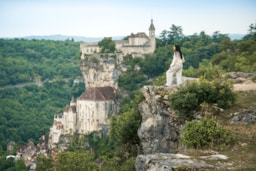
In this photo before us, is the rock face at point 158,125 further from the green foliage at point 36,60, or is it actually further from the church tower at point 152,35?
the green foliage at point 36,60

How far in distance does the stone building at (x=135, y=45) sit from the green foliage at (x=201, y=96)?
6183cm

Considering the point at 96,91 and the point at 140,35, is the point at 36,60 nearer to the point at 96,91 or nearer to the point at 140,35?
the point at 140,35

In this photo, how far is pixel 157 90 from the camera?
2244cm

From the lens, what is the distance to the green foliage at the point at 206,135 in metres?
17.1

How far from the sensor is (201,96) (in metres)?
20.2

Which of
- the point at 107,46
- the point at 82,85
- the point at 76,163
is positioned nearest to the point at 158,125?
the point at 76,163

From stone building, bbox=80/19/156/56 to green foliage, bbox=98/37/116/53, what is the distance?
51.5 inches

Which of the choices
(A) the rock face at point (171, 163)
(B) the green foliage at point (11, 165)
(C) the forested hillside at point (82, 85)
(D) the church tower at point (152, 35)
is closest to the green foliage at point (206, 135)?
(A) the rock face at point (171, 163)

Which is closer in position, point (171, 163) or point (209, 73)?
point (171, 163)

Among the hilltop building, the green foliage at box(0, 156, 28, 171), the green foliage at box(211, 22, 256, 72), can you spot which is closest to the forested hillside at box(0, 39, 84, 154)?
the green foliage at box(0, 156, 28, 171)

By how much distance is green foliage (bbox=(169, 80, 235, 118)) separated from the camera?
19.8 m

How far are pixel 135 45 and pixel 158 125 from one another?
202ft

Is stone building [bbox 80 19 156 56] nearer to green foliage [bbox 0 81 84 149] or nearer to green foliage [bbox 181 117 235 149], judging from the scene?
green foliage [bbox 0 81 84 149]

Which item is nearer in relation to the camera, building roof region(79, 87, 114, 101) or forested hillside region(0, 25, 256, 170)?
forested hillside region(0, 25, 256, 170)
